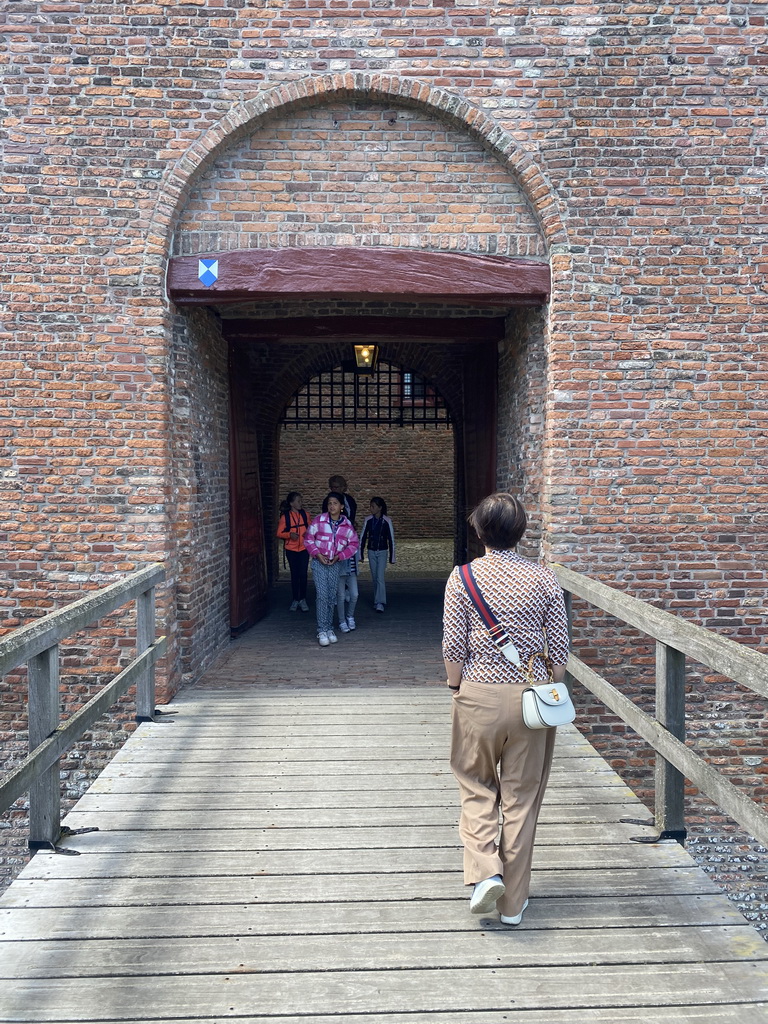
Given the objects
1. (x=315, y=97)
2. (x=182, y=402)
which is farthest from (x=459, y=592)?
(x=315, y=97)

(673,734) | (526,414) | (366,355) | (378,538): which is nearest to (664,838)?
(673,734)

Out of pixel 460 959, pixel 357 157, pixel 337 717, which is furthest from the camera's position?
pixel 357 157

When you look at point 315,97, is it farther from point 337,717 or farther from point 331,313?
point 337,717

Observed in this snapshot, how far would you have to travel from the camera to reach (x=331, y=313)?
700 centimetres

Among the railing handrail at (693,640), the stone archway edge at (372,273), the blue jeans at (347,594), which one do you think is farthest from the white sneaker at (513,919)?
the blue jeans at (347,594)

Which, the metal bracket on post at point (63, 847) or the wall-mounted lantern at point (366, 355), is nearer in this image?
the metal bracket on post at point (63, 847)

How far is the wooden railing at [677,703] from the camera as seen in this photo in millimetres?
2648

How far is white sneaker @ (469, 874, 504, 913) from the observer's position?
2607 millimetres

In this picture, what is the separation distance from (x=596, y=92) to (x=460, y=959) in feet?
17.5

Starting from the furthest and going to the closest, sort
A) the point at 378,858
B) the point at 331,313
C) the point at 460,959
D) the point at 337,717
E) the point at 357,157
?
the point at 331,313 < the point at 357,157 < the point at 337,717 < the point at 378,858 < the point at 460,959

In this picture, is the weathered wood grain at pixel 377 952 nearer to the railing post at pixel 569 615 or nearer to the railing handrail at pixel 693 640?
the railing handrail at pixel 693 640

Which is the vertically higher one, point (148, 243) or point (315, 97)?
point (315, 97)

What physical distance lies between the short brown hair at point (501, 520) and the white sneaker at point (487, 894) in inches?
44.9

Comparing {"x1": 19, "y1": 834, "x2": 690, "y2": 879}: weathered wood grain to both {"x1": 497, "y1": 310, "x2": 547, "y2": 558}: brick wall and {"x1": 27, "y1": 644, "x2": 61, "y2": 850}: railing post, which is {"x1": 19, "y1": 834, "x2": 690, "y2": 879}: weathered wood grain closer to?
{"x1": 27, "y1": 644, "x2": 61, "y2": 850}: railing post
